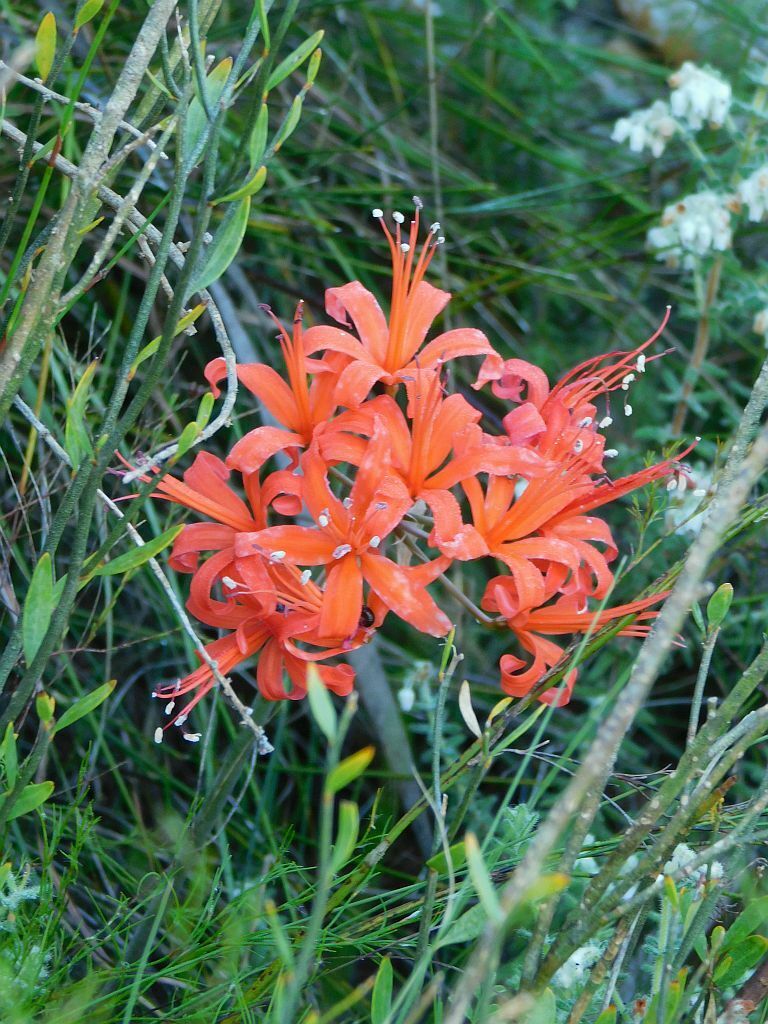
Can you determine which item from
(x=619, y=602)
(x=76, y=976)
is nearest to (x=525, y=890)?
(x=76, y=976)

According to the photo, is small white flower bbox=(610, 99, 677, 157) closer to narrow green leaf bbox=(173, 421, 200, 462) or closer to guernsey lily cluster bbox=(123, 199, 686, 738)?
guernsey lily cluster bbox=(123, 199, 686, 738)

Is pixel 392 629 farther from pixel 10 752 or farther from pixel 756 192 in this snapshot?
pixel 10 752

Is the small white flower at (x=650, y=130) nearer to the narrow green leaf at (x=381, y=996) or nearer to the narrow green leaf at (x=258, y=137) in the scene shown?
the narrow green leaf at (x=258, y=137)

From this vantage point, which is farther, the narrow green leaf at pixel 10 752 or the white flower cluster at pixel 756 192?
the white flower cluster at pixel 756 192

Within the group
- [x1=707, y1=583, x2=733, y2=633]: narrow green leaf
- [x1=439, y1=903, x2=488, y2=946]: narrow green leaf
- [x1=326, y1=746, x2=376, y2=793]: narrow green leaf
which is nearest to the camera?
[x1=326, y1=746, x2=376, y2=793]: narrow green leaf

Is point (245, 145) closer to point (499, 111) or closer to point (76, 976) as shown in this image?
point (76, 976)

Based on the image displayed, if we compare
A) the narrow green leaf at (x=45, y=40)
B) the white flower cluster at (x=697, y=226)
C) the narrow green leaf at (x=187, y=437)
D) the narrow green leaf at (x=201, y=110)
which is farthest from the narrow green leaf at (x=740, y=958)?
the white flower cluster at (x=697, y=226)

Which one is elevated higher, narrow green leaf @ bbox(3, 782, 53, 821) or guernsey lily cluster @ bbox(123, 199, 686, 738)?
guernsey lily cluster @ bbox(123, 199, 686, 738)

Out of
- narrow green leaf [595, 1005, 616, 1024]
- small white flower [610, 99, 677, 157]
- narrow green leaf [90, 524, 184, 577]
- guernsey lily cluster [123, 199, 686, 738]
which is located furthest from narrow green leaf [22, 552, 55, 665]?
small white flower [610, 99, 677, 157]
